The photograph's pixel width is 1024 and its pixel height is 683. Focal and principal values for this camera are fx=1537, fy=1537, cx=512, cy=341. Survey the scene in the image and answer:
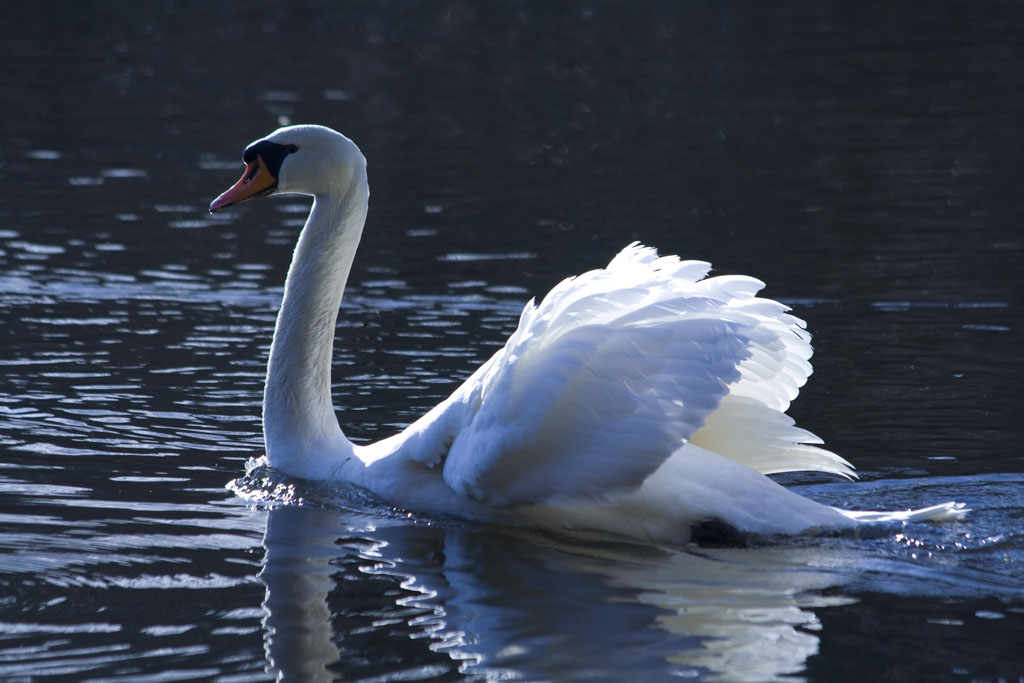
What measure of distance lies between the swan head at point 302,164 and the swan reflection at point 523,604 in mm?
1862

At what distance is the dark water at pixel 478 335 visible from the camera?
588 centimetres

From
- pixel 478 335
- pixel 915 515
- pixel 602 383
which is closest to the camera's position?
pixel 602 383

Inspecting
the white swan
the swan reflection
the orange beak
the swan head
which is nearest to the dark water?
the swan reflection

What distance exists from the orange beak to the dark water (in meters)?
1.42

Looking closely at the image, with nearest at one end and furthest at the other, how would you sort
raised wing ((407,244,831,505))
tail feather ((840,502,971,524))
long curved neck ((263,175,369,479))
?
1. raised wing ((407,244,831,505))
2. tail feather ((840,502,971,524))
3. long curved neck ((263,175,369,479))

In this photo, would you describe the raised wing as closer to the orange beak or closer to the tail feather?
the tail feather

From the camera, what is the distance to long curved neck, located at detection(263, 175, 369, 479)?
8000mm

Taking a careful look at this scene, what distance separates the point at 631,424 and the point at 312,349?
2323mm

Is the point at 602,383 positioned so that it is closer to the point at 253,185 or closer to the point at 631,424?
the point at 631,424

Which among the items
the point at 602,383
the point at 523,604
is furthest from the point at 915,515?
the point at 523,604

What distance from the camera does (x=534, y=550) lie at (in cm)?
696

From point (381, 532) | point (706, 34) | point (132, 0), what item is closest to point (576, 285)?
point (381, 532)

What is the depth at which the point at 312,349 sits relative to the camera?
812 centimetres

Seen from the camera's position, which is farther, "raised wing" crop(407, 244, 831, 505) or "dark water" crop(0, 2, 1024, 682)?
"raised wing" crop(407, 244, 831, 505)
